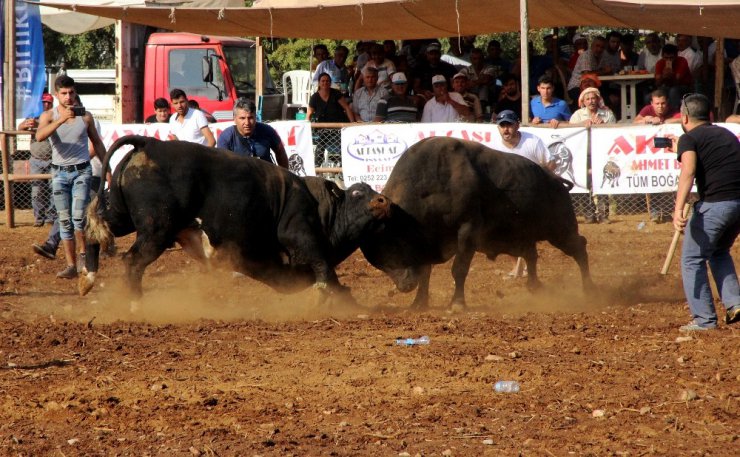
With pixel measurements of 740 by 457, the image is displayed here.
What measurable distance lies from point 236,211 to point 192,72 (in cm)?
1176

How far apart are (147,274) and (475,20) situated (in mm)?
7082

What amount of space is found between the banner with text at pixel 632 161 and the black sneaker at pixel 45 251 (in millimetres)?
6808

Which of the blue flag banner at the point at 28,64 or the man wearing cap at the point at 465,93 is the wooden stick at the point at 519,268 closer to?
the man wearing cap at the point at 465,93

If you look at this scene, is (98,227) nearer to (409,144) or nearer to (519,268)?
(519,268)

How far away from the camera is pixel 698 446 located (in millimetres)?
5203

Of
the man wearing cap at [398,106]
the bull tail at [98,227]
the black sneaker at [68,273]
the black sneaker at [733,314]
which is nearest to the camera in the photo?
the black sneaker at [733,314]

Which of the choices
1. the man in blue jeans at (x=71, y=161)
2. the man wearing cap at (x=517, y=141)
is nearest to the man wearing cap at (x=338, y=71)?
the man wearing cap at (x=517, y=141)

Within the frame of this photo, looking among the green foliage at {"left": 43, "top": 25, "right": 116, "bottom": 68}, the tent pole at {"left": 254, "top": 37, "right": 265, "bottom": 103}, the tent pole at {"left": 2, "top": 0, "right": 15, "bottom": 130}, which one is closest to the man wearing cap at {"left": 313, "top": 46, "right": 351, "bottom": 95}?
the tent pole at {"left": 254, "top": 37, "right": 265, "bottom": 103}

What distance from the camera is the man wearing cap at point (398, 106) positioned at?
1564 centimetres

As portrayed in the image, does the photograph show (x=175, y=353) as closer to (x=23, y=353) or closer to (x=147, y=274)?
(x=23, y=353)

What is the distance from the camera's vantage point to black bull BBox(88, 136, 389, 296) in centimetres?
872

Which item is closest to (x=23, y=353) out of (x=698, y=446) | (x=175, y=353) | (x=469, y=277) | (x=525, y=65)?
(x=175, y=353)


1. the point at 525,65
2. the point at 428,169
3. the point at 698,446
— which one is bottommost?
the point at 698,446

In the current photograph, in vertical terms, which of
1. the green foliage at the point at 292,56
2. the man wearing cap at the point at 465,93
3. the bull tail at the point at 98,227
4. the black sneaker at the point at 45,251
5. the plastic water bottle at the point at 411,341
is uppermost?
the green foliage at the point at 292,56
